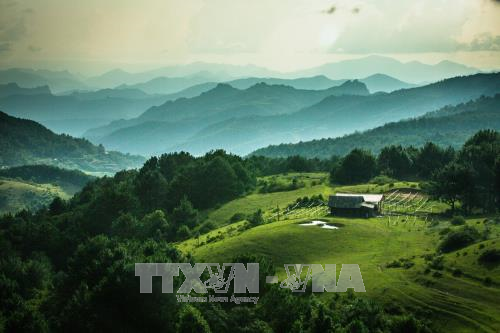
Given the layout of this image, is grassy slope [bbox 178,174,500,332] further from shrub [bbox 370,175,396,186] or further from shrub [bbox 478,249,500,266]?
shrub [bbox 370,175,396,186]

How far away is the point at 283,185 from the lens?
137m

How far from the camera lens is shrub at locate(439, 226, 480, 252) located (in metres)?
64.6

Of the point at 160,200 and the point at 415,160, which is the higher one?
the point at 415,160

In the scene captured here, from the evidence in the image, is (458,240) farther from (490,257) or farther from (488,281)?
(488,281)

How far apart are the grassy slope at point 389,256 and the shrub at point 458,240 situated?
70.9 inches

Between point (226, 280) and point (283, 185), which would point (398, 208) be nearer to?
point (283, 185)

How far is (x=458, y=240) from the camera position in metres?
65.4

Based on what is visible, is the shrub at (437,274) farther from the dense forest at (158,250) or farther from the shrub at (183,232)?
the shrub at (183,232)

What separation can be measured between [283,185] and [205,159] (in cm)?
3675

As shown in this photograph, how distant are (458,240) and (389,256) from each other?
8.70m

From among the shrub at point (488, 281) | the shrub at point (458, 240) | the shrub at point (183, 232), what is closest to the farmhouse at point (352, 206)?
the shrub at point (458, 240)

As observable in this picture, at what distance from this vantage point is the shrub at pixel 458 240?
2542 inches

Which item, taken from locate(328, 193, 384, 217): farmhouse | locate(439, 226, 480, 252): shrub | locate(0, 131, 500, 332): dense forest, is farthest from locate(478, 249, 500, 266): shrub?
locate(328, 193, 384, 217): farmhouse

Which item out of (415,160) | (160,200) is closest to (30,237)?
(160,200)
